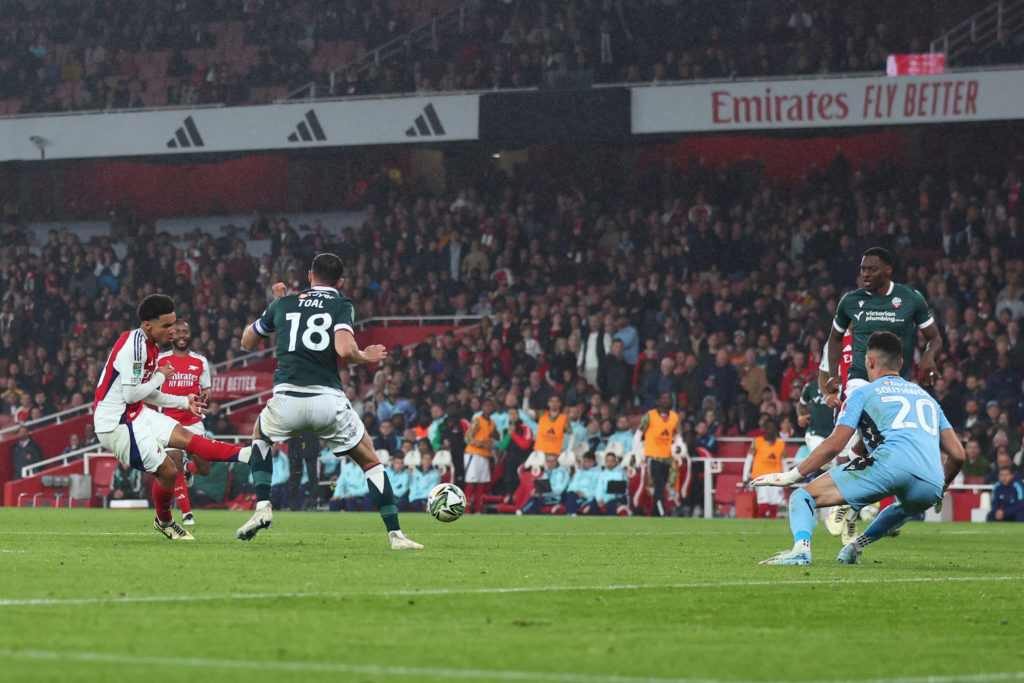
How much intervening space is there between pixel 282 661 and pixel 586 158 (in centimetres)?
2949

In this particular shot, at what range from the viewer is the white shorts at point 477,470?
76.5 ft

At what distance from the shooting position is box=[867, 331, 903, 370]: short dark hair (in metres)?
9.18

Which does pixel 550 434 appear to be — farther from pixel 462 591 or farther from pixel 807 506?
pixel 462 591

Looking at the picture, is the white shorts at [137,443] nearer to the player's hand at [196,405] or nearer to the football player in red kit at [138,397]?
the football player in red kit at [138,397]

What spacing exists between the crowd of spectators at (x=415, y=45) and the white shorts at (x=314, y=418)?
1910cm

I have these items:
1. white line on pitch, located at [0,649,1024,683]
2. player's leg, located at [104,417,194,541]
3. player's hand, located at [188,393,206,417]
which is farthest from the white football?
white line on pitch, located at [0,649,1024,683]

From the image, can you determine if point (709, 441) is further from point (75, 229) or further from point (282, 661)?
point (75, 229)

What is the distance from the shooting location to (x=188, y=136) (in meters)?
31.9

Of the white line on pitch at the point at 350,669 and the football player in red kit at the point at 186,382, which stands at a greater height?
the football player in red kit at the point at 186,382

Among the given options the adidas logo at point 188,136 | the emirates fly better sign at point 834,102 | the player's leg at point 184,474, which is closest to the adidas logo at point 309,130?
the adidas logo at point 188,136

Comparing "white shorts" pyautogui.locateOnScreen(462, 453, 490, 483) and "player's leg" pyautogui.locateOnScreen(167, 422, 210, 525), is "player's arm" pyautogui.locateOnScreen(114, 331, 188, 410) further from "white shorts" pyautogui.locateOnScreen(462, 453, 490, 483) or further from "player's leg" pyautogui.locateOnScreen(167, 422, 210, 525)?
"white shorts" pyautogui.locateOnScreen(462, 453, 490, 483)

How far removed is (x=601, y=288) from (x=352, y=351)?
1725 centimetres

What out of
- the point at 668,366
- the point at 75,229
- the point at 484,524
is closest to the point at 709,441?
the point at 668,366

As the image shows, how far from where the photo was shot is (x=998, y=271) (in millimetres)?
24219
